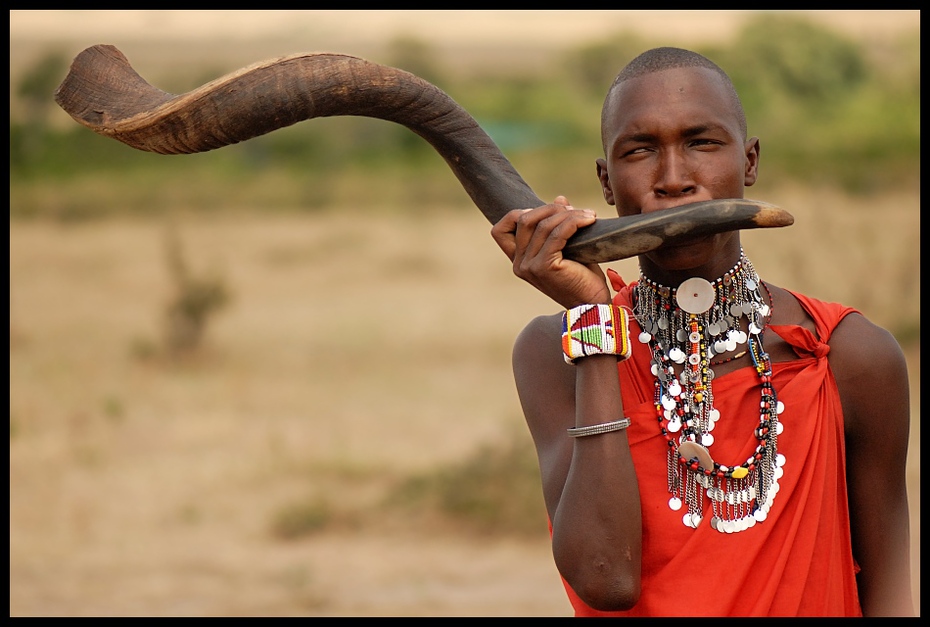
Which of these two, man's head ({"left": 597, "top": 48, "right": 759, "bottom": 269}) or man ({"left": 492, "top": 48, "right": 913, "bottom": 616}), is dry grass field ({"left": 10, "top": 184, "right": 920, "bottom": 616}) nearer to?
man ({"left": 492, "top": 48, "right": 913, "bottom": 616})

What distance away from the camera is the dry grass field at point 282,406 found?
7.29m

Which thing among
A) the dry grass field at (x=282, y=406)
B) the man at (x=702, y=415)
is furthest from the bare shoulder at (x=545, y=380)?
the dry grass field at (x=282, y=406)

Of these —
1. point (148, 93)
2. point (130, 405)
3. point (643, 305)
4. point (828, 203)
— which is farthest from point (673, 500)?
point (828, 203)

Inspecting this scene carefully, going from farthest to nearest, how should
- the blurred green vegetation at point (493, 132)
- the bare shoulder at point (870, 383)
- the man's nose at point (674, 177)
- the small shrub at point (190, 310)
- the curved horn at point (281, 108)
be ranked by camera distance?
the blurred green vegetation at point (493, 132) < the small shrub at point (190, 310) < the bare shoulder at point (870, 383) < the man's nose at point (674, 177) < the curved horn at point (281, 108)

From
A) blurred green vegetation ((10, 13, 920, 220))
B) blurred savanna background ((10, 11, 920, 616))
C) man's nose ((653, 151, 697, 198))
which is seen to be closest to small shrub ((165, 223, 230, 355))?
blurred savanna background ((10, 11, 920, 616))

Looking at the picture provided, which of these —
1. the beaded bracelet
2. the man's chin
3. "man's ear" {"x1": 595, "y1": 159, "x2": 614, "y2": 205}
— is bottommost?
the beaded bracelet

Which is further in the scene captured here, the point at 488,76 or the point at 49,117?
the point at 488,76

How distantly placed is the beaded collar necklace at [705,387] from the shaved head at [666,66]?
0.35 metres

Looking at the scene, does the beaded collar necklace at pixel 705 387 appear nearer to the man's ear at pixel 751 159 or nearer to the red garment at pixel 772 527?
the red garment at pixel 772 527

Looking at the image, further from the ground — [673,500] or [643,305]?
[643,305]

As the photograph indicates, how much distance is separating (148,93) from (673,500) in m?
1.35

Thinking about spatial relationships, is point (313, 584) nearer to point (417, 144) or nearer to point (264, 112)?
point (264, 112)

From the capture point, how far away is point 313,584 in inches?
282

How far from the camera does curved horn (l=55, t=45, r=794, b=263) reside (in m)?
2.13
